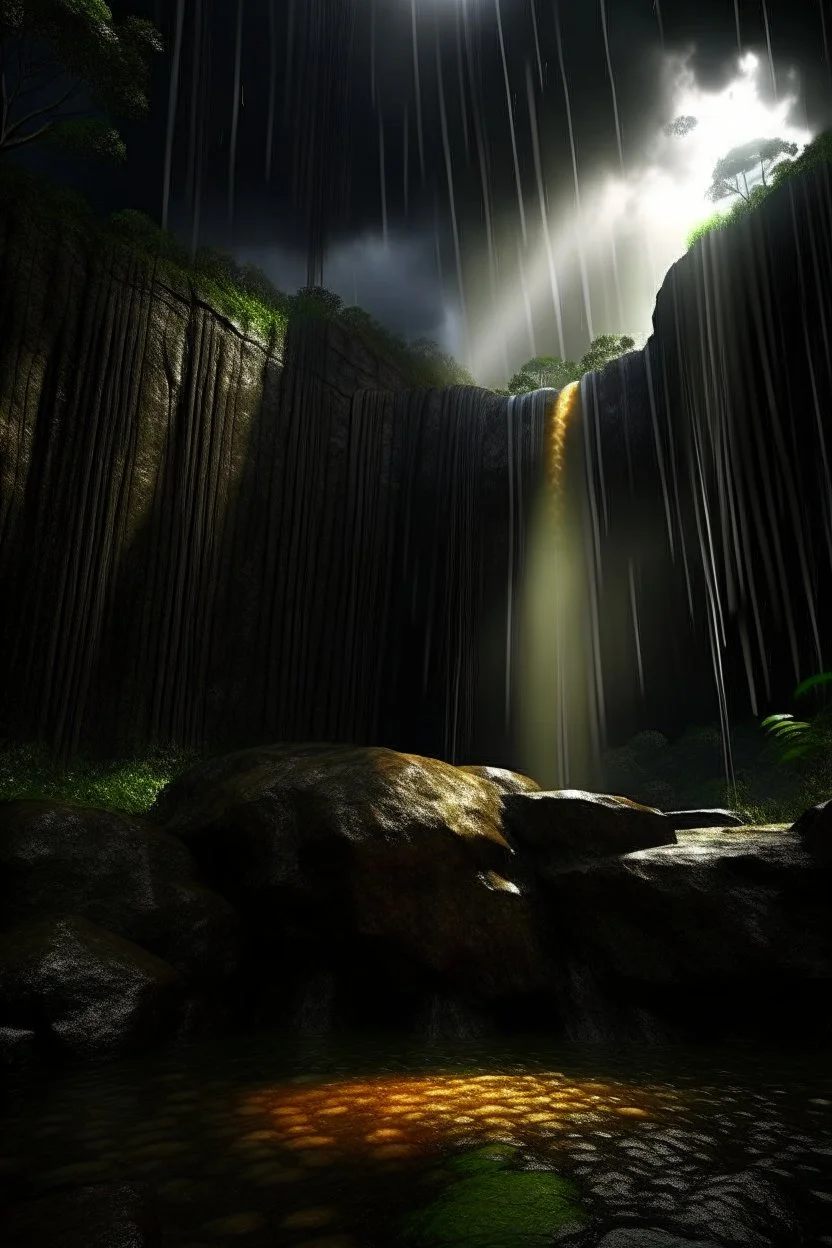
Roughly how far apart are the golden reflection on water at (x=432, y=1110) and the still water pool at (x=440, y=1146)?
0.05 ft

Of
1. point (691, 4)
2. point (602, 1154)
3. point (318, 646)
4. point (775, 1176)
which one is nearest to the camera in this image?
point (775, 1176)

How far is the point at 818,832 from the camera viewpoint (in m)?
4.99

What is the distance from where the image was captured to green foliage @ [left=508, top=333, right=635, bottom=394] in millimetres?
24297

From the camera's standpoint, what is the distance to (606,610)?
14.5 m

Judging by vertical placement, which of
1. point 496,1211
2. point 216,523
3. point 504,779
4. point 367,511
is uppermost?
point 367,511

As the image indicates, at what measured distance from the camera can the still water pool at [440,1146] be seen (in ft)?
6.27

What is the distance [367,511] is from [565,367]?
49.6 ft

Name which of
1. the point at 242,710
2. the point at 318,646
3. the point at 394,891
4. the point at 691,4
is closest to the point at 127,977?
the point at 394,891

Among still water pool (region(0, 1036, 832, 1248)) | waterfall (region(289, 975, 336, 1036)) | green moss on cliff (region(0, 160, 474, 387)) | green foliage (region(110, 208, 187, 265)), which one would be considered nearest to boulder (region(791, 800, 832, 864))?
still water pool (region(0, 1036, 832, 1248))

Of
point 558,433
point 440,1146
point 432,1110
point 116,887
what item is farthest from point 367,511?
point 440,1146

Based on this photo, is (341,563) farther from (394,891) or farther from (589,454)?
(394,891)

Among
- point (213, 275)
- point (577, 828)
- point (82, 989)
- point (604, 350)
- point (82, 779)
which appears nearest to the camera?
point (82, 989)

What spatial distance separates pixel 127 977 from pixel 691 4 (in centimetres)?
2378

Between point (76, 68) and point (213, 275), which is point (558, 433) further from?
point (76, 68)
